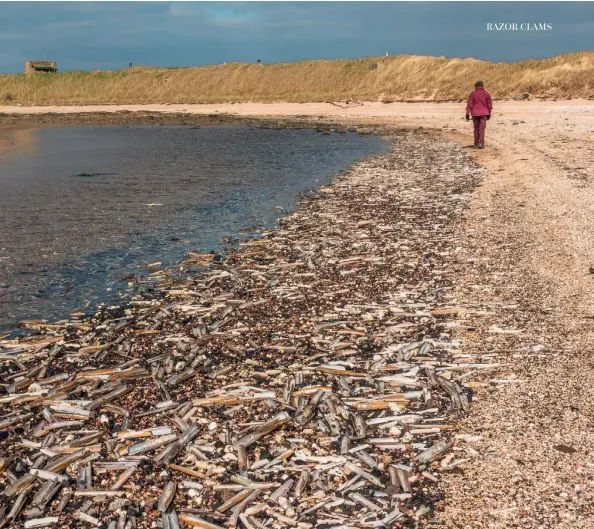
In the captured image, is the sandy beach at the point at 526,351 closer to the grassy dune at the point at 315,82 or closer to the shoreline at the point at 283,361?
the shoreline at the point at 283,361

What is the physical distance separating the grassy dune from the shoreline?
49.1 m

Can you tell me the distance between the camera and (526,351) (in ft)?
23.4

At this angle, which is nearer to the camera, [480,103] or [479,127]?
[480,103]

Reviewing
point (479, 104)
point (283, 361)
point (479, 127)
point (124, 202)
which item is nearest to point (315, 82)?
point (479, 127)

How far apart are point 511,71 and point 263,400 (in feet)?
213

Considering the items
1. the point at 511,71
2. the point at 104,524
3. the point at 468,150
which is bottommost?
the point at 104,524

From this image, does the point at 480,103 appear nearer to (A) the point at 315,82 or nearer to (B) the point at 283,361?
(B) the point at 283,361

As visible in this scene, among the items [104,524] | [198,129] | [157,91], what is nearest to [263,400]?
[104,524]

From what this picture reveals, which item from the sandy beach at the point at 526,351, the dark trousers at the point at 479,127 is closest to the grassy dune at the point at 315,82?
the dark trousers at the point at 479,127

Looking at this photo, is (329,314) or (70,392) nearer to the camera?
(70,392)

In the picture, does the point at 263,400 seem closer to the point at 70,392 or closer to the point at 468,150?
the point at 70,392

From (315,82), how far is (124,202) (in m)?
72.7

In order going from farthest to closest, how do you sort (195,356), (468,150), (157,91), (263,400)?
1. (157,91)
2. (468,150)
3. (195,356)
4. (263,400)

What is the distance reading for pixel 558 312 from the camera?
27.1 ft
